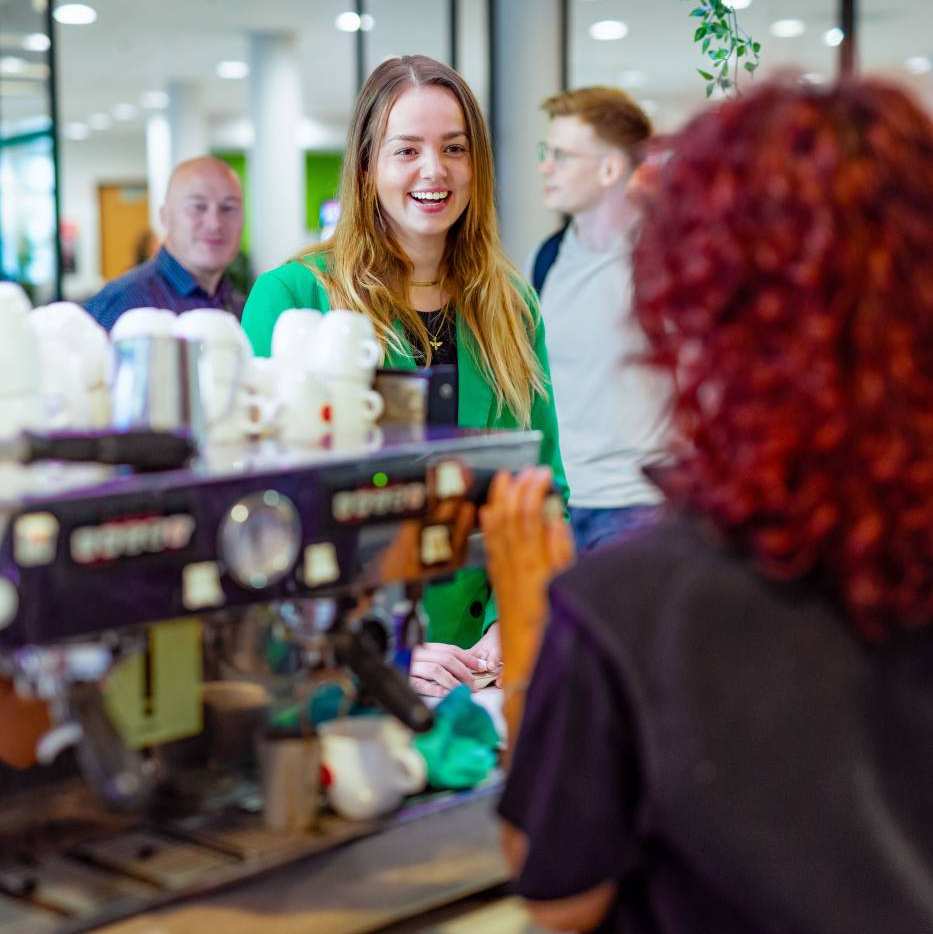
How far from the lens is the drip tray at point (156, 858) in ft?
3.94

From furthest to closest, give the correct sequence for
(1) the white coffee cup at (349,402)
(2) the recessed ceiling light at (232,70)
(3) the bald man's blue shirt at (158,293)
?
1. (2) the recessed ceiling light at (232,70)
2. (3) the bald man's blue shirt at (158,293)
3. (1) the white coffee cup at (349,402)

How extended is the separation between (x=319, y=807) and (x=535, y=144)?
18.7 ft

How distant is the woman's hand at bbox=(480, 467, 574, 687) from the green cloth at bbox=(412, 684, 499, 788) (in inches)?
3.9

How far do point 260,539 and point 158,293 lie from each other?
9.77 feet

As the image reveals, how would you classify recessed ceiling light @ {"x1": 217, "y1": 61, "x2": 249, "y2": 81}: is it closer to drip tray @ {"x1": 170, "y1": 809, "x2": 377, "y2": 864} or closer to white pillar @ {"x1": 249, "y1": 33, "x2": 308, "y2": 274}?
white pillar @ {"x1": 249, "y1": 33, "x2": 308, "y2": 274}

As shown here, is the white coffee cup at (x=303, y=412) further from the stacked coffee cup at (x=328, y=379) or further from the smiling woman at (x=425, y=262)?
the smiling woman at (x=425, y=262)

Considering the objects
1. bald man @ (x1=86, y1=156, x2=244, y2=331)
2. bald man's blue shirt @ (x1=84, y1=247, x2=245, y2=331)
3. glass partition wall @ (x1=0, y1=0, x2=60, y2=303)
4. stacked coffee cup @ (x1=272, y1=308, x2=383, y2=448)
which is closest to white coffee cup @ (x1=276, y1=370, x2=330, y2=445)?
stacked coffee cup @ (x1=272, y1=308, x2=383, y2=448)

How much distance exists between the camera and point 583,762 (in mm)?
1012

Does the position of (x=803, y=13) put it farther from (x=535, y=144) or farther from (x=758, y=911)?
(x=758, y=911)

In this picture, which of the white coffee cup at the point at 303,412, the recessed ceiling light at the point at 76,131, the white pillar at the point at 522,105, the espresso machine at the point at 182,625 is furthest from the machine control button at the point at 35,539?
the recessed ceiling light at the point at 76,131

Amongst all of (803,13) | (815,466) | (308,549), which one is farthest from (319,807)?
(803,13)

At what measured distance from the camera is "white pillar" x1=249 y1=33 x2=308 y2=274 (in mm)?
10383

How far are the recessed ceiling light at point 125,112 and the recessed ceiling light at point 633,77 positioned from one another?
6985mm

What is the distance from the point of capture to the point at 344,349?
1.51 m
